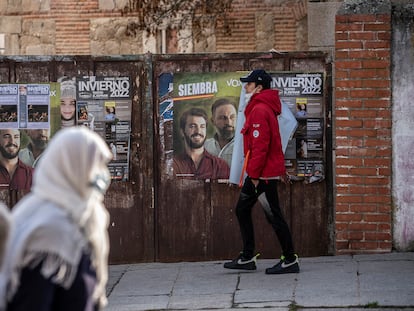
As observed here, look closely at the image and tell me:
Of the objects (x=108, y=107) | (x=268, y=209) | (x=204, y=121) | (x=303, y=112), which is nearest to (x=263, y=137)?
(x=268, y=209)

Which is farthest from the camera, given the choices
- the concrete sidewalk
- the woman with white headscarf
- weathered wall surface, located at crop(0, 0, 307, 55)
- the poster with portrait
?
weathered wall surface, located at crop(0, 0, 307, 55)

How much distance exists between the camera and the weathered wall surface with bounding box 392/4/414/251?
9961 millimetres

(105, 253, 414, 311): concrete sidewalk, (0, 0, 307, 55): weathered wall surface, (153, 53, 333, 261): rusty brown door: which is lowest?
(105, 253, 414, 311): concrete sidewalk

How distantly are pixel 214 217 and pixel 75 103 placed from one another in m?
1.88

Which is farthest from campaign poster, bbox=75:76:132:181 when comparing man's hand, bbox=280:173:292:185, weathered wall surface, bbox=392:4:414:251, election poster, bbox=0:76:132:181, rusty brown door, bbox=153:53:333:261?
weathered wall surface, bbox=392:4:414:251

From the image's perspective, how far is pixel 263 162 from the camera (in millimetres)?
9047

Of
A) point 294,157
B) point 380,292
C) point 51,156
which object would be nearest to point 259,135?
point 294,157

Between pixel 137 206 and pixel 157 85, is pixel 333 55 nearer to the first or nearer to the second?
pixel 157 85

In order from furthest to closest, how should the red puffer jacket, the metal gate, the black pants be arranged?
1. the metal gate
2. the black pants
3. the red puffer jacket

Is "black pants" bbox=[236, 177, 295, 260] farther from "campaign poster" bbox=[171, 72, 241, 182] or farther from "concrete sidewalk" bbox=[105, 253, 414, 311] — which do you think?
"campaign poster" bbox=[171, 72, 241, 182]

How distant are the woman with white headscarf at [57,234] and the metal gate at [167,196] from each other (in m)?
5.64

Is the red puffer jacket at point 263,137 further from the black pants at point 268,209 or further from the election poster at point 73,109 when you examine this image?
the election poster at point 73,109

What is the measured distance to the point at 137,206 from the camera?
10.3 meters

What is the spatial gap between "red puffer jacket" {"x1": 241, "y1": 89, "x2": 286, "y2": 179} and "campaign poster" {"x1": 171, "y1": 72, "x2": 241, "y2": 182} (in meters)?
0.91
